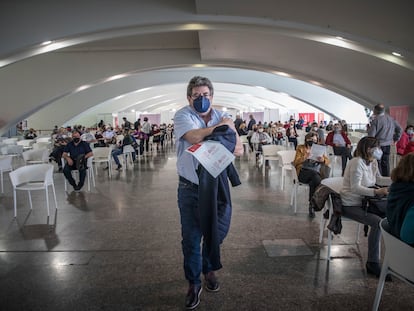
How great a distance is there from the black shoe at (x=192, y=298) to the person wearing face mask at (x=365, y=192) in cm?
160

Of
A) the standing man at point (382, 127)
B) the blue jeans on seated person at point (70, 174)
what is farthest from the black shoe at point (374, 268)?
the blue jeans on seated person at point (70, 174)

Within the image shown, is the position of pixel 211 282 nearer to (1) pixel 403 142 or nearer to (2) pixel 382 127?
(2) pixel 382 127

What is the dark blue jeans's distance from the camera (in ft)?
7.59

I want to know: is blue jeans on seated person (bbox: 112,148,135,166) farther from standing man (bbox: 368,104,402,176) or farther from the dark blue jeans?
the dark blue jeans

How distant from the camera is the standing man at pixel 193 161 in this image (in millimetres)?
2234

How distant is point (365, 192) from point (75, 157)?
5604 mm

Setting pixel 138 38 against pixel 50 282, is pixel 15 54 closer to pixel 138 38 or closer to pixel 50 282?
pixel 138 38

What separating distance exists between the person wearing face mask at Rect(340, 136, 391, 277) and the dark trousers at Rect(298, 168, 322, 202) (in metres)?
1.29

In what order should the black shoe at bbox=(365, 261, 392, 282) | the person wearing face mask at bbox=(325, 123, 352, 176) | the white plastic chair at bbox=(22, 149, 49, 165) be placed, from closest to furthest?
the black shoe at bbox=(365, 261, 392, 282), the person wearing face mask at bbox=(325, 123, 352, 176), the white plastic chair at bbox=(22, 149, 49, 165)

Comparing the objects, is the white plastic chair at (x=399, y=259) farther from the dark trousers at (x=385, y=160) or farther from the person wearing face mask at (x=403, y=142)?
the person wearing face mask at (x=403, y=142)

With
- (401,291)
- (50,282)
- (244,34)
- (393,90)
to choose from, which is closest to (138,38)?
(244,34)

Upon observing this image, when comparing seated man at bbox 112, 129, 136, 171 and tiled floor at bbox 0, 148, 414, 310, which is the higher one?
seated man at bbox 112, 129, 136, 171

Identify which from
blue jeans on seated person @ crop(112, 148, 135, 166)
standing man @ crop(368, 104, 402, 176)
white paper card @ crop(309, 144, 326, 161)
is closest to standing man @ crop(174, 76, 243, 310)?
white paper card @ crop(309, 144, 326, 161)

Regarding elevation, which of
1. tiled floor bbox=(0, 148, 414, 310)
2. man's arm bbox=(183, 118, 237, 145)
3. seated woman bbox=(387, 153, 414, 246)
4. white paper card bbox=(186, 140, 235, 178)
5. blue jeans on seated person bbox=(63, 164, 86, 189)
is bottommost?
tiled floor bbox=(0, 148, 414, 310)
